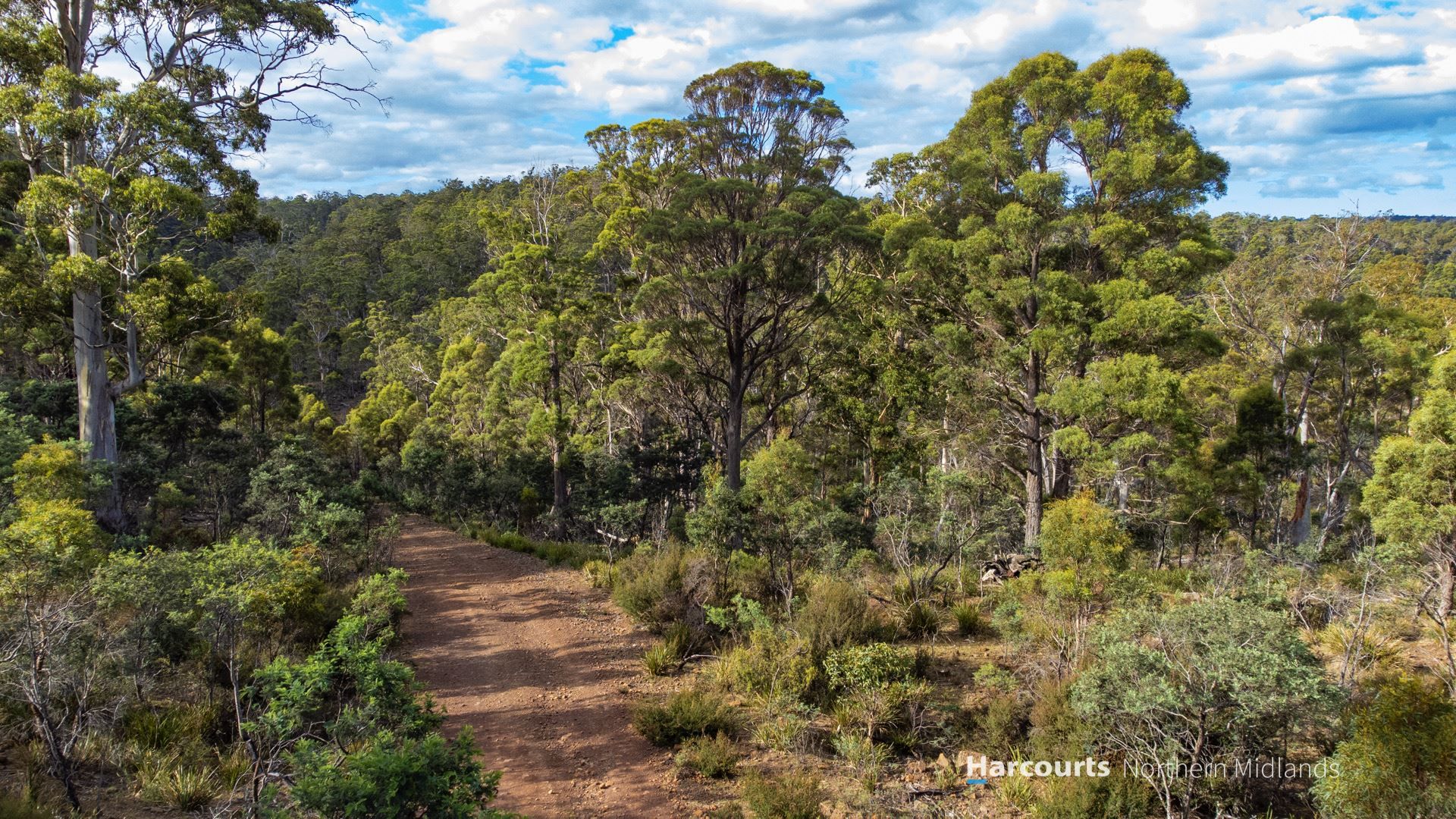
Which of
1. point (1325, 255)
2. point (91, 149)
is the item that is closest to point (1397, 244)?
point (1325, 255)

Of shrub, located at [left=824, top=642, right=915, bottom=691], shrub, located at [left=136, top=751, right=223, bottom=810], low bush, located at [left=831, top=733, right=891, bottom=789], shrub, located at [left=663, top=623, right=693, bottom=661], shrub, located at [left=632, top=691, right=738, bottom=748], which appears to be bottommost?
low bush, located at [left=831, top=733, right=891, bottom=789]

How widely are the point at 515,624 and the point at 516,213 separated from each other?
53.3 feet

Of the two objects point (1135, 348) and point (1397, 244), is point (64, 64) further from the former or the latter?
point (1397, 244)

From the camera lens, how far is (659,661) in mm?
9492

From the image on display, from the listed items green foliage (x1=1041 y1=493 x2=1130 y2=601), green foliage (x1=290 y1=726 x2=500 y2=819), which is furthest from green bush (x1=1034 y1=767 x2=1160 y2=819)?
green foliage (x1=290 y1=726 x2=500 y2=819)

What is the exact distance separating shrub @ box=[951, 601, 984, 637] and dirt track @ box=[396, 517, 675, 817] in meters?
4.57

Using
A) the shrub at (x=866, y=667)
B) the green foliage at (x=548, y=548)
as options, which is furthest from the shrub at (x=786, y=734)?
the green foliage at (x=548, y=548)

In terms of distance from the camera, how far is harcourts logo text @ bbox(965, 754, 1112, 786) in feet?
21.5

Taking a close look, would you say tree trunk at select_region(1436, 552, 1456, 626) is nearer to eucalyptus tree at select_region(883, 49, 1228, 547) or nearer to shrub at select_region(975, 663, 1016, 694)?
eucalyptus tree at select_region(883, 49, 1228, 547)

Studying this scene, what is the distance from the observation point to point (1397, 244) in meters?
54.5

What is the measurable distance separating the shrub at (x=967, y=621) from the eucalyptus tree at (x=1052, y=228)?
356 centimetres

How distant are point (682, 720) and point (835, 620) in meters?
2.29

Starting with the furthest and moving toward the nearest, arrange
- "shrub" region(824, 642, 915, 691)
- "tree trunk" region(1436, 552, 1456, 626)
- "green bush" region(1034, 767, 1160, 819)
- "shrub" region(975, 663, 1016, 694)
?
"tree trunk" region(1436, 552, 1456, 626)
"shrub" region(975, 663, 1016, 694)
"shrub" region(824, 642, 915, 691)
"green bush" region(1034, 767, 1160, 819)

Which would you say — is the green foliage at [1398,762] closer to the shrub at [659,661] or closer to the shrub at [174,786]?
the shrub at [659,661]
